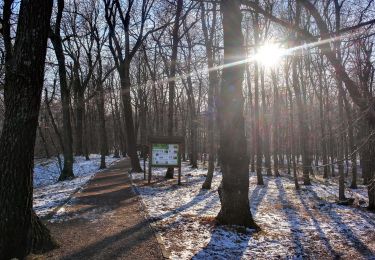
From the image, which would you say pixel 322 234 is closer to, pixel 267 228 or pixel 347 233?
pixel 347 233

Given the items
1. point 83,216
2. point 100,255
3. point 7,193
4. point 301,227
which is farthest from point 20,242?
point 301,227

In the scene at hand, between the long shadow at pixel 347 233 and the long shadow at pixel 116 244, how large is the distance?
4.18 meters

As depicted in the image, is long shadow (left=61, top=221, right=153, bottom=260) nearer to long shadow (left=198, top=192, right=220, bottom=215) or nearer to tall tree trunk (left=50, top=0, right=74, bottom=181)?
long shadow (left=198, top=192, right=220, bottom=215)

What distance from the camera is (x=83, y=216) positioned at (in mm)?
9602

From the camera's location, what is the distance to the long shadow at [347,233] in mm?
7906

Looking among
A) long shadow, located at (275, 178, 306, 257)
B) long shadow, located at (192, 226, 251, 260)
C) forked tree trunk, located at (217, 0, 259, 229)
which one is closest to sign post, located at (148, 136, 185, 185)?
long shadow, located at (275, 178, 306, 257)

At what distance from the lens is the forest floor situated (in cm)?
734

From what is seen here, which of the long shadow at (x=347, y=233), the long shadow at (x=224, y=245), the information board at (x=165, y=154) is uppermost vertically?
the information board at (x=165, y=154)

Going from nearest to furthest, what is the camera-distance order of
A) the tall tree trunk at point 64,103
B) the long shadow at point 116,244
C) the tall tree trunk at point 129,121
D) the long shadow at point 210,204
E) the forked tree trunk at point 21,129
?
the forked tree trunk at point 21,129 < the long shadow at point 116,244 < the long shadow at point 210,204 < the tall tree trunk at point 64,103 < the tall tree trunk at point 129,121

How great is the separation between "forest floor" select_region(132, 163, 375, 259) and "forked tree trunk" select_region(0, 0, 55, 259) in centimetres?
247

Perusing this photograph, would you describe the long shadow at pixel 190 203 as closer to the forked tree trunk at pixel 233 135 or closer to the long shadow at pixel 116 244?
the long shadow at pixel 116 244

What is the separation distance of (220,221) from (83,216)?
3279mm

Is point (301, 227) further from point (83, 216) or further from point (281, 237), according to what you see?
point (83, 216)

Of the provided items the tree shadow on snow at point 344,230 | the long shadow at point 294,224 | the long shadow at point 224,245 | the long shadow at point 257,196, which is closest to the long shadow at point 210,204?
the long shadow at point 257,196
